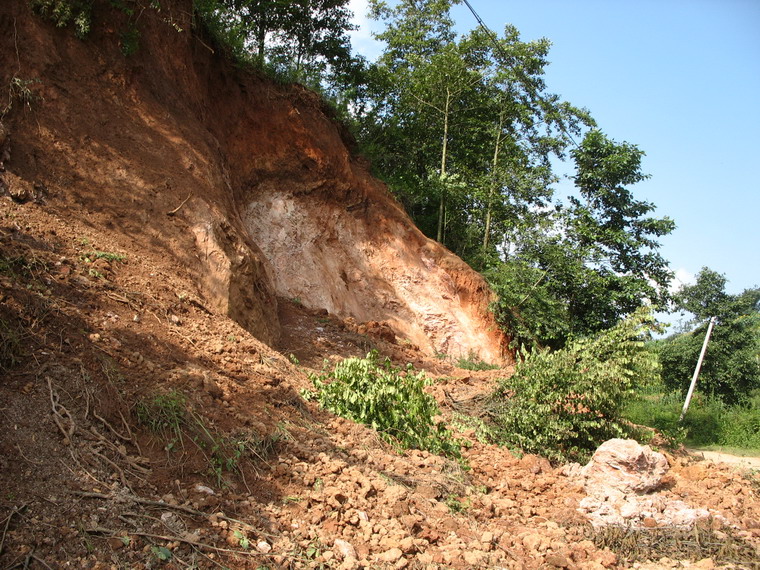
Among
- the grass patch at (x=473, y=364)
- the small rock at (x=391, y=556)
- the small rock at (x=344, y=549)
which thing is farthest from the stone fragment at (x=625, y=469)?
the grass patch at (x=473, y=364)

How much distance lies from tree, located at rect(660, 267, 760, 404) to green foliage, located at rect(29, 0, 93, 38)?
13396mm

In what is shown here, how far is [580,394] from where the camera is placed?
701cm

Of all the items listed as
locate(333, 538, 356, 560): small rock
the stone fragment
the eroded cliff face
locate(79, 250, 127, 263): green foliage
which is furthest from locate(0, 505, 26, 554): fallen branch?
the stone fragment

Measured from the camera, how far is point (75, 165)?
6.91 m

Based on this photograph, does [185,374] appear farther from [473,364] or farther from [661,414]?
[661,414]

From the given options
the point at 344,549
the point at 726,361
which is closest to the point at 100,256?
the point at 344,549

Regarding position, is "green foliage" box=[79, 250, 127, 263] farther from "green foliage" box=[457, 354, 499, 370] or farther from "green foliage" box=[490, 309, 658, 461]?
"green foliage" box=[457, 354, 499, 370]

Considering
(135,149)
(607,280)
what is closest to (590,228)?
(607,280)

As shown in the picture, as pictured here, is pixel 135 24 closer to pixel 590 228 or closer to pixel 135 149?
pixel 135 149

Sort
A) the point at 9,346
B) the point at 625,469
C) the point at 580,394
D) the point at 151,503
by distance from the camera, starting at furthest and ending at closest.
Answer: the point at 580,394
the point at 625,469
the point at 9,346
the point at 151,503

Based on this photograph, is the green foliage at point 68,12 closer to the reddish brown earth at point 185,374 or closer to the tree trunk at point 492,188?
the reddish brown earth at point 185,374

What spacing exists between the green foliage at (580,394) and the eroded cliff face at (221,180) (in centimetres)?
344

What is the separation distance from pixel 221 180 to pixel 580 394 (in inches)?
232

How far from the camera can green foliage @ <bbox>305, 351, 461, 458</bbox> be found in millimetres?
6020
